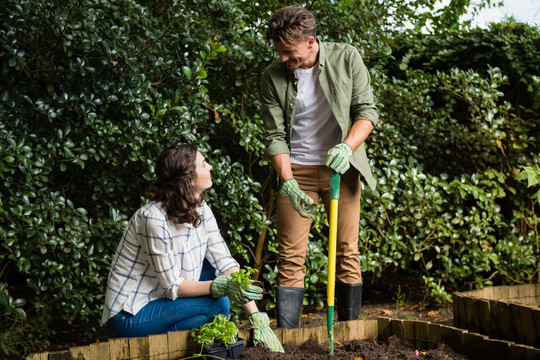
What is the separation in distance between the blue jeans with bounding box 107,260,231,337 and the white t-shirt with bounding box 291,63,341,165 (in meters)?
0.88

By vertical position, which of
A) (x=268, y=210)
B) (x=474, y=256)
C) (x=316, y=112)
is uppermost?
(x=316, y=112)

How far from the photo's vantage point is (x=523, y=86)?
14.2 feet

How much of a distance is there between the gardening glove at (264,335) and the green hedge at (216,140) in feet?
3.18

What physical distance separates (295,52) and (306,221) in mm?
838

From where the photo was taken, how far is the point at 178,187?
7.92 feet

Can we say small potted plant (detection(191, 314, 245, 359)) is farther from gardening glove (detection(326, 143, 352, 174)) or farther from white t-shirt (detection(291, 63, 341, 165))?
white t-shirt (detection(291, 63, 341, 165))

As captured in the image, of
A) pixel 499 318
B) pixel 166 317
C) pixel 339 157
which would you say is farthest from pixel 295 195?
pixel 499 318

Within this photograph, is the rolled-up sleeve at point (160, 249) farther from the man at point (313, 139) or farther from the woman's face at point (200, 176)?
the man at point (313, 139)

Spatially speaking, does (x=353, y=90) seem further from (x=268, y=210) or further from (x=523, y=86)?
(x=523, y=86)

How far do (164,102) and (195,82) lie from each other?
206 mm

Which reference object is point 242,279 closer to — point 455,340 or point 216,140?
point 455,340

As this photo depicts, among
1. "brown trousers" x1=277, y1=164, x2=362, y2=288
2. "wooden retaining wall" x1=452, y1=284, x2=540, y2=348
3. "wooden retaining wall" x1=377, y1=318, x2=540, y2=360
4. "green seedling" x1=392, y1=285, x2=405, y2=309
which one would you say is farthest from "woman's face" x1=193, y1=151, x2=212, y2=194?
"green seedling" x1=392, y1=285, x2=405, y2=309

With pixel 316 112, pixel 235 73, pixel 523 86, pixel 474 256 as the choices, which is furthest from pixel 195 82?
pixel 523 86

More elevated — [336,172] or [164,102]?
[164,102]
